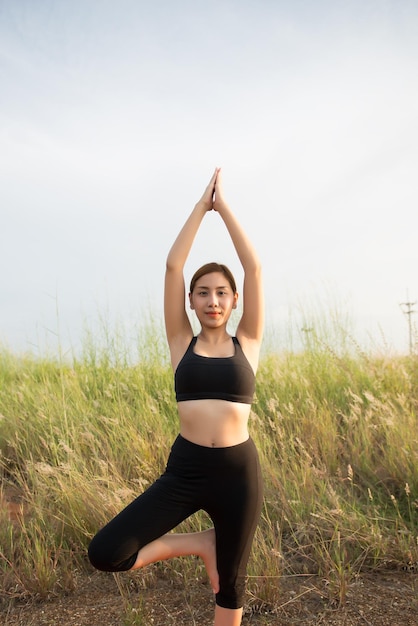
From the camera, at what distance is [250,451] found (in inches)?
102

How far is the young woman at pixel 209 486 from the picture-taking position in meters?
2.46

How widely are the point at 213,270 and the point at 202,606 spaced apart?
6.43 feet

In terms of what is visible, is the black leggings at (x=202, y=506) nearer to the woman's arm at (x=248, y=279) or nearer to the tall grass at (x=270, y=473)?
the woman's arm at (x=248, y=279)

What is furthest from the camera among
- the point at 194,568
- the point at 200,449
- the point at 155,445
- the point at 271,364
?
the point at 271,364

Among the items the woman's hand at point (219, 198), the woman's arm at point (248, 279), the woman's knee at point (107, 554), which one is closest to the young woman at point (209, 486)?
the woman's knee at point (107, 554)

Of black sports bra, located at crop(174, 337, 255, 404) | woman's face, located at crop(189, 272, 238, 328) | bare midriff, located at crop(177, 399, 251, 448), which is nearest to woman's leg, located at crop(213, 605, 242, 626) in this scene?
bare midriff, located at crop(177, 399, 251, 448)

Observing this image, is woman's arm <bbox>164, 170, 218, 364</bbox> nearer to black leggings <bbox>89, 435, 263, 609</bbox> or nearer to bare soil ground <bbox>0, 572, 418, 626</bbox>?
black leggings <bbox>89, 435, 263, 609</bbox>

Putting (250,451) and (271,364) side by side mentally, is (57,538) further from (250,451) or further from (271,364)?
(271,364)

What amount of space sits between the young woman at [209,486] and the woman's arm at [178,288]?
0.30 ft

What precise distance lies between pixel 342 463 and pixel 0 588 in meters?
2.71

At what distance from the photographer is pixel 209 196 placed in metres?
2.86

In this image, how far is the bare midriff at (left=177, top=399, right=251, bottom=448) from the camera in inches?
98.4

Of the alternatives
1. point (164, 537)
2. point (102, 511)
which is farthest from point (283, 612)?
point (102, 511)

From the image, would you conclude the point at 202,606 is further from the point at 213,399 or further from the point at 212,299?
the point at 212,299
